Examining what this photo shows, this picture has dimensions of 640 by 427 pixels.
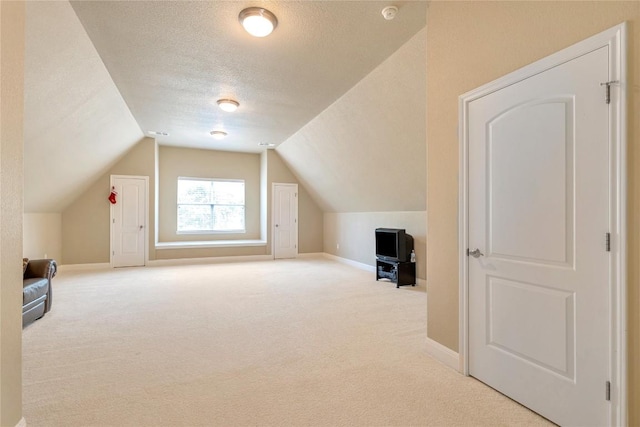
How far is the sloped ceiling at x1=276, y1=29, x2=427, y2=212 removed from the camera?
11.7ft

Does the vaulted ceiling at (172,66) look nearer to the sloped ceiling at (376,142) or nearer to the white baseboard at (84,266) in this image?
the sloped ceiling at (376,142)

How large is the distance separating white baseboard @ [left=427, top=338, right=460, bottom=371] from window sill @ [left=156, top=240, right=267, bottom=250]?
5886 millimetres

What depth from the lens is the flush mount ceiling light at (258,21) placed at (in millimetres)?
2537

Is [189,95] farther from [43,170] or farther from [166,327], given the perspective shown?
[166,327]

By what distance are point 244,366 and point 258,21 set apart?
2.77 metres

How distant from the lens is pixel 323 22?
2.74m

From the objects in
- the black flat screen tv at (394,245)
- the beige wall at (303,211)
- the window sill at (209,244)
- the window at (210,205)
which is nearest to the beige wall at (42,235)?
the window sill at (209,244)

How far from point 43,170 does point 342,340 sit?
16.1 feet

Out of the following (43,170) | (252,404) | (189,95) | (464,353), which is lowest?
(252,404)

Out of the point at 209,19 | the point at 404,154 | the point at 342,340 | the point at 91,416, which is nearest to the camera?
the point at 91,416

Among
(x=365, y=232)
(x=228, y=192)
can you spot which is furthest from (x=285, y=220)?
(x=365, y=232)

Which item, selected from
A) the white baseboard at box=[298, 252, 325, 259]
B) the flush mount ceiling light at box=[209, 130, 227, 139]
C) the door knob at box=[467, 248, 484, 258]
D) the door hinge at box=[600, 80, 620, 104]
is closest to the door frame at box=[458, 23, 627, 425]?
the door hinge at box=[600, 80, 620, 104]

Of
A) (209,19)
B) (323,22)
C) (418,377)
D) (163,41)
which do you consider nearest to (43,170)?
(163,41)

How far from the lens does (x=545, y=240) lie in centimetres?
178
